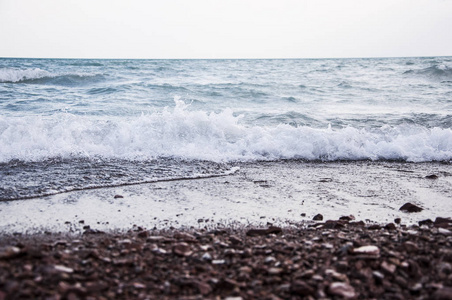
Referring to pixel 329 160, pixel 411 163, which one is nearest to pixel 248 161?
pixel 329 160

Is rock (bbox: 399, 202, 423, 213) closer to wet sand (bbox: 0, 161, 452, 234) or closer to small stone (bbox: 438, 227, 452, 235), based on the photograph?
wet sand (bbox: 0, 161, 452, 234)

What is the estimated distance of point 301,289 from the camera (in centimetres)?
177

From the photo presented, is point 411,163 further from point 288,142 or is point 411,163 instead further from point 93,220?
point 93,220

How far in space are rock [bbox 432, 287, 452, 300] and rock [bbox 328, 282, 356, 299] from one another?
0.37 m

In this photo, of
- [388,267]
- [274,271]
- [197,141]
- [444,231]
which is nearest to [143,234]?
[274,271]

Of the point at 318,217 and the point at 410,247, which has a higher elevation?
the point at 410,247

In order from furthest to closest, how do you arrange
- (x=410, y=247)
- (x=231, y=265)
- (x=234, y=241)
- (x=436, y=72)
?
(x=436, y=72) → (x=234, y=241) → (x=410, y=247) → (x=231, y=265)

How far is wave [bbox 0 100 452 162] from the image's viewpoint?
17.7 feet

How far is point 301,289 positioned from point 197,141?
446cm

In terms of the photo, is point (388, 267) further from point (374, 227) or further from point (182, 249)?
point (182, 249)

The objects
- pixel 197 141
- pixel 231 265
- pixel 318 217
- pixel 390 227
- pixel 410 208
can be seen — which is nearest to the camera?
pixel 231 265

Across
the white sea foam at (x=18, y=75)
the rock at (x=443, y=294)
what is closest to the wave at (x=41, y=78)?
the white sea foam at (x=18, y=75)

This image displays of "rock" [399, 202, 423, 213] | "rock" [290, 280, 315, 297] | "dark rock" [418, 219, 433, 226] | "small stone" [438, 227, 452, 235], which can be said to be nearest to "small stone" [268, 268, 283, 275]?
"rock" [290, 280, 315, 297]

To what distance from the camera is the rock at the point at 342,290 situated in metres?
1.74
